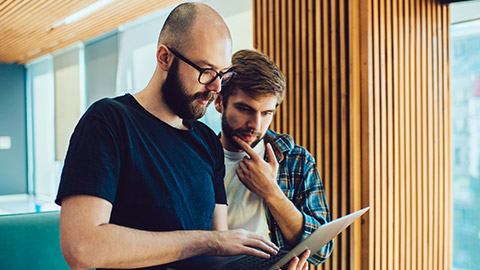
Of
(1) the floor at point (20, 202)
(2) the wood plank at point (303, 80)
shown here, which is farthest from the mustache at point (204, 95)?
(1) the floor at point (20, 202)

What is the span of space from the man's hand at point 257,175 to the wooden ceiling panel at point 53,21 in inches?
206

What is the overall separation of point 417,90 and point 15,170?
12.9m

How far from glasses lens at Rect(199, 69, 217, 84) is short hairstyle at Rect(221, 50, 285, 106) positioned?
46cm

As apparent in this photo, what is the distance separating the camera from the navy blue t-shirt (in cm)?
115

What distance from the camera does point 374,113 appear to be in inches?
127

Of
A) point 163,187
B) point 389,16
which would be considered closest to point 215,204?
point 163,187

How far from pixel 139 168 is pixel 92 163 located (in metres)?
0.15

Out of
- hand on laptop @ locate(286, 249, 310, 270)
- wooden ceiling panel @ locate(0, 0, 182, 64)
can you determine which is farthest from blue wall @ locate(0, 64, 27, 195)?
hand on laptop @ locate(286, 249, 310, 270)

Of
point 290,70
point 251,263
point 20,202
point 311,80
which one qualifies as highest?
point 290,70

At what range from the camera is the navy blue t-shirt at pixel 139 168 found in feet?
3.77

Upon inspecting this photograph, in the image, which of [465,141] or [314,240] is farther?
[465,141]

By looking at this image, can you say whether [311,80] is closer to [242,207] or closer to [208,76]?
[242,207]

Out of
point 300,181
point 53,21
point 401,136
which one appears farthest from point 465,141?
point 53,21

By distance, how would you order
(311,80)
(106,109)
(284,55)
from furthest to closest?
1. (284,55)
2. (311,80)
3. (106,109)
